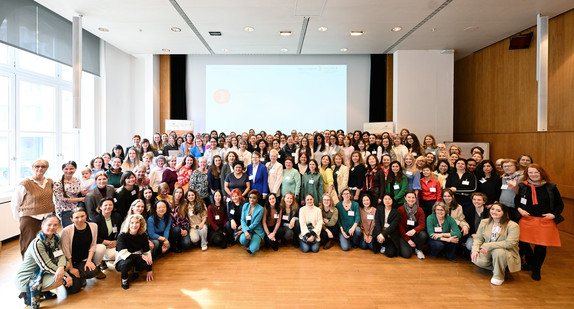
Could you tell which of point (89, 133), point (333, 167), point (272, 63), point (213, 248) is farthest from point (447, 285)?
point (89, 133)

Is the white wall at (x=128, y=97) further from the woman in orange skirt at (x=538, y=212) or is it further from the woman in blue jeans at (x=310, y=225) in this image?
the woman in orange skirt at (x=538, y=212)

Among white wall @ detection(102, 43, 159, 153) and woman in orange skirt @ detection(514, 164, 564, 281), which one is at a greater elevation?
white wall @ detection(102, 43, 159, 153)

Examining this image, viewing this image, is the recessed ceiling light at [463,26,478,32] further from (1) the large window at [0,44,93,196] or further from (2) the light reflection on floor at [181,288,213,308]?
(1) the large window at [0,44,93,196]

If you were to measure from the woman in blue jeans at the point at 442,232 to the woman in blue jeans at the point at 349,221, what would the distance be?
102 cm

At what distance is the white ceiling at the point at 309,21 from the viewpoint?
16.3 feet

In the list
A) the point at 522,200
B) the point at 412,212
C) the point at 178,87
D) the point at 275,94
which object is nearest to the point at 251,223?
the point at 412,212

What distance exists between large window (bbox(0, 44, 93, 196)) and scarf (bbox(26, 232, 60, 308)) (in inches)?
107

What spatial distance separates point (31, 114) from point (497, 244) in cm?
798

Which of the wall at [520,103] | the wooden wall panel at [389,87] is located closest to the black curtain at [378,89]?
the wooden wall panel at [389,87]

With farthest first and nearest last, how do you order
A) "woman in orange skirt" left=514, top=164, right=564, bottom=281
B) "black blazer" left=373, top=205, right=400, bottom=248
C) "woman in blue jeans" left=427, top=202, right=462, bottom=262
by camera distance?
"black blazer" left=373, top=205, right=400, bottom=248 < "woman in blue jeans" left=427, top=202, right=462, bottom=262 < "woman in orange skirt" left=514, top=164, right=564, bottom=281

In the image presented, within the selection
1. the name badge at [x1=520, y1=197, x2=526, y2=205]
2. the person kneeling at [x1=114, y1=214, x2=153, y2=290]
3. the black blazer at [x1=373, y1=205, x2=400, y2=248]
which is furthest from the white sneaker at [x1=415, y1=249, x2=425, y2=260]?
the person kneeling at [x1=114, y1=214, x2=153, y2=290]

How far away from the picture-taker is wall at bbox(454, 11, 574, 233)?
17.6 feet

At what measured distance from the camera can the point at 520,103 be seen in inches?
261

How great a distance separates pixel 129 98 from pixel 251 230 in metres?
6.30
